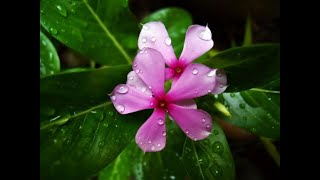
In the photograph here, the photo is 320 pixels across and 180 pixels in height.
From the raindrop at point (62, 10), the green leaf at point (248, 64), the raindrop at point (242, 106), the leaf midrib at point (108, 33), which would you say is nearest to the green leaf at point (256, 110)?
the raindrop at point (242, 106)

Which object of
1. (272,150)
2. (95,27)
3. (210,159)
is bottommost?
(272,150)

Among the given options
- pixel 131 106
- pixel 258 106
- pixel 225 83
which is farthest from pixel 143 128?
pixel 258 106

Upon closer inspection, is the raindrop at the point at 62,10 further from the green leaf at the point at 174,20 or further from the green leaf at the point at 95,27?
the green leaf at the point at 174,20

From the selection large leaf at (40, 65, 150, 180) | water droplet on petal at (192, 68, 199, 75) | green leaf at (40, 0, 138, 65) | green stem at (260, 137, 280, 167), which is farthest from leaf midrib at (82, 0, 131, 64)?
green stem at (260, 137, 280, 167)

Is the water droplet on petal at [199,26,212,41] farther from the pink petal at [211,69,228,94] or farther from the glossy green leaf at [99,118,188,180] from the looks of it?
the glossy green leaf at [99,118,188,180]

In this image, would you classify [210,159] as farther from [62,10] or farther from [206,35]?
[62,10]

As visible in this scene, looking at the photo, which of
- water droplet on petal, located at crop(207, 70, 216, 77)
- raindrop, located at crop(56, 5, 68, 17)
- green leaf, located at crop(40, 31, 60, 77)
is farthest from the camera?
green leaf, located at crop(40, 31, 60, 77)

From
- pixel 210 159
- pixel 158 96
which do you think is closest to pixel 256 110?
pixel 210 159
